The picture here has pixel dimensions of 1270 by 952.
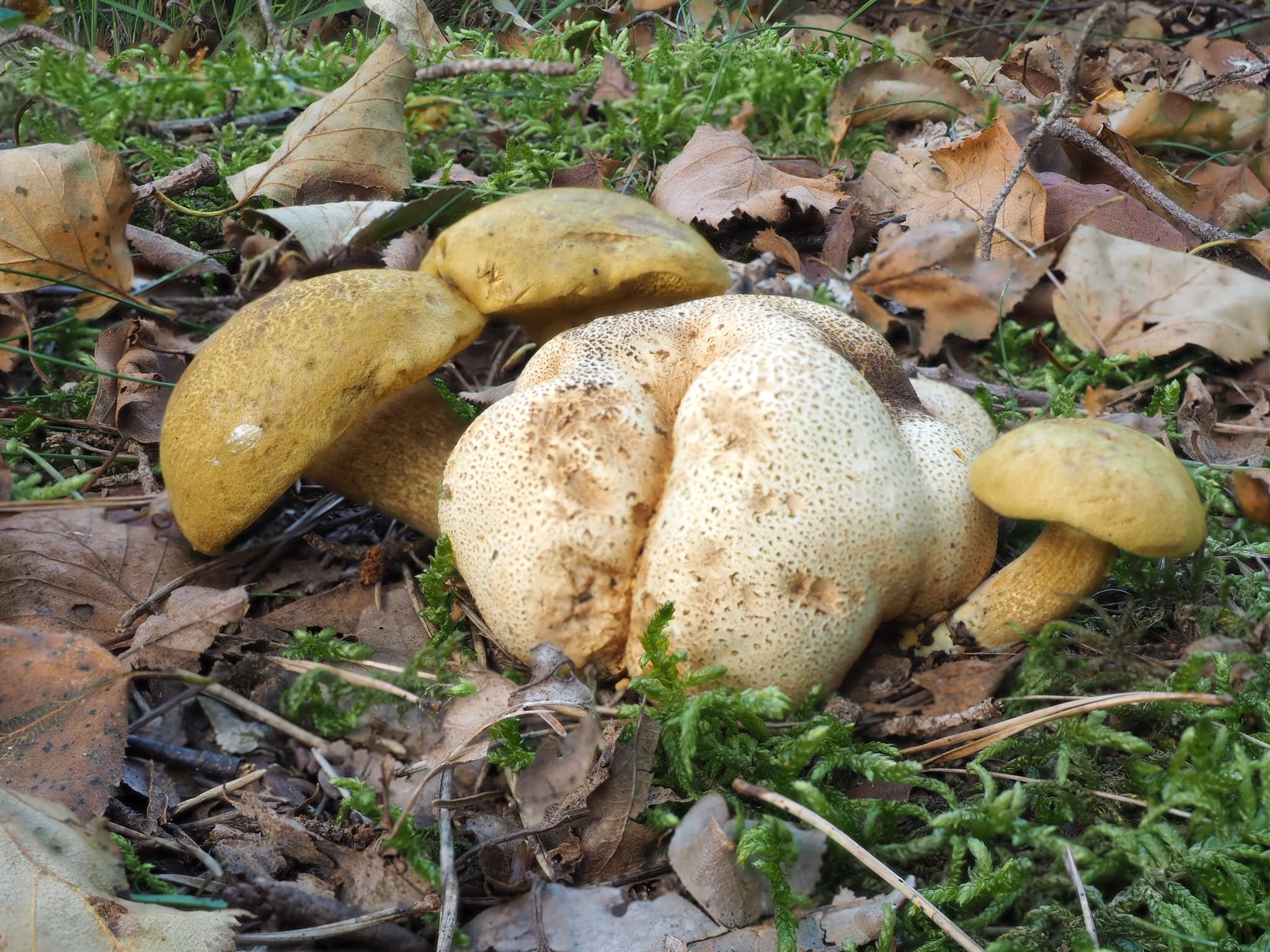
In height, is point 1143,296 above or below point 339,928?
above

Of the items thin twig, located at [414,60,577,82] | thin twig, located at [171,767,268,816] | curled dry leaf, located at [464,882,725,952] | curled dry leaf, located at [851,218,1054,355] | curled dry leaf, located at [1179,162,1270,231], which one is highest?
thin twig, located at [414,60,577,82]

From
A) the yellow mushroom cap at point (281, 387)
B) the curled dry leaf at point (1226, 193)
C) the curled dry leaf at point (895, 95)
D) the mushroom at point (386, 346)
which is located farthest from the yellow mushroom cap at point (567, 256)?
the curled dry leaf at point (1226, 193)

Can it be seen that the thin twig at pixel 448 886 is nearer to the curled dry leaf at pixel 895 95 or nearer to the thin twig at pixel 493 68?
the thin twig at pixel 493 68

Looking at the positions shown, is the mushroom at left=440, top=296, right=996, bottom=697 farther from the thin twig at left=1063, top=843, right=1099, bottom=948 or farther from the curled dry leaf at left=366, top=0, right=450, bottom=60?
the curled dry leaf at left=366, top=0, right=450, bottom=60

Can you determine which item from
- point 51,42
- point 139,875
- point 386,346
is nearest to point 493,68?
point 51,42

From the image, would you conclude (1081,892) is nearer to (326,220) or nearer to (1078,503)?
(1078,503)

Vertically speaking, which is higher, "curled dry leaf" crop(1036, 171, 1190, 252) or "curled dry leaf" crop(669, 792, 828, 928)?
"curled dry leaf" crop(1036, 171, 1190, 252)

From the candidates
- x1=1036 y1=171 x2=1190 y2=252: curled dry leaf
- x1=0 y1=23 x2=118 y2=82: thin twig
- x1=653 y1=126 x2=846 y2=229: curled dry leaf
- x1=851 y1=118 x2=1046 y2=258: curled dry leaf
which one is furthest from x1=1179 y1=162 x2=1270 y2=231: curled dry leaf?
x1=0 y1=23 x2=118 y2=82: thin twig
